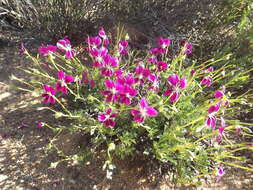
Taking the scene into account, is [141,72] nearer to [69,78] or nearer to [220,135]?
[69,78]

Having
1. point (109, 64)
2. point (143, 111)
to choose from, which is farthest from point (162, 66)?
point (143, 111)

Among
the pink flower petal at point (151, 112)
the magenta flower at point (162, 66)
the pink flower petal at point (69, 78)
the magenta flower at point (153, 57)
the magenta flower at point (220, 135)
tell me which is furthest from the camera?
the magenta flower at point (153, 57)

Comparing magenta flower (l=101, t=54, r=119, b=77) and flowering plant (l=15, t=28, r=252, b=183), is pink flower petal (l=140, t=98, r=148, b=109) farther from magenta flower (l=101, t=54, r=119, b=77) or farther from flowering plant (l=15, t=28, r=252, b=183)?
magenta flower (l=101, t=54, r=119, b=77)

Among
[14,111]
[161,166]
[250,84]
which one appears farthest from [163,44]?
[14,111]

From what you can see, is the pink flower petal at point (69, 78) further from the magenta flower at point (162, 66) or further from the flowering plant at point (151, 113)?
the magenta flower at point (162, 66)

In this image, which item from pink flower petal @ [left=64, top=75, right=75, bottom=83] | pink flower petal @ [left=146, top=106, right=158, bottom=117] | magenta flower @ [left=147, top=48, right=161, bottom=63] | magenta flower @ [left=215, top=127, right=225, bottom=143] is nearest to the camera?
pink flower petal @ [left=146, top=106, right=158, bottom=117]

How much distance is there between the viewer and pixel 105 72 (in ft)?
5.40

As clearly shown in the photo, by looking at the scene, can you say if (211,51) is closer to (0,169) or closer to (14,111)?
(14,111)

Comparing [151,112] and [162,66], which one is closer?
[151,112]

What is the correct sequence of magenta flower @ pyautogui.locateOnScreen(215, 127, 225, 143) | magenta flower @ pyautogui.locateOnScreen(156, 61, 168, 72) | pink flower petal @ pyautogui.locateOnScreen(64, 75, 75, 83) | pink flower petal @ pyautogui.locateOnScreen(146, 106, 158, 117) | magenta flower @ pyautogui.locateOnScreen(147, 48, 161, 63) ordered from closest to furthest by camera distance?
pink flower petal @ pyautogui.locateOnScreen(146, 106, 158, 117), magenta flower @ pyautogui.locateOnScreen(215, 127, 225, 143), pink flower petal @ pyautogui.locateOnScreen(64, 75, 75, 83), magenta flower @ pyautogui.locateOnScreen(156, 61, 168, 72), magenta flower @ pyautogui.locateOnScreen(147, 48, 161, 63)

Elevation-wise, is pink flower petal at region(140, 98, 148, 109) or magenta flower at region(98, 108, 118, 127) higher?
pink flower petal at region(140, 98, 148, 109)

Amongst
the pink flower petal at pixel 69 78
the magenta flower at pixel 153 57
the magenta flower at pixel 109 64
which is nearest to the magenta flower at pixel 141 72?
the magenta flower at pixel 109 64

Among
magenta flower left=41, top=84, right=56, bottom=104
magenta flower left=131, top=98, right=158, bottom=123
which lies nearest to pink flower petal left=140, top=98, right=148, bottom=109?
magenta flower left=131, top=98, right=158, bottom=123

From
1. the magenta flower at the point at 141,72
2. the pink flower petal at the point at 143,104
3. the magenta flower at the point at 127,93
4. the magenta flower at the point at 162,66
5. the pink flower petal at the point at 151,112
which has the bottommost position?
the pink flower petal at the point at 151,112
